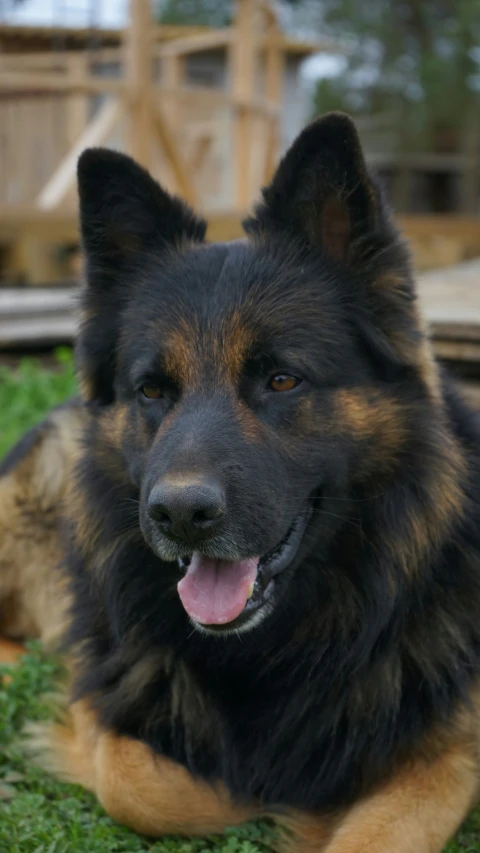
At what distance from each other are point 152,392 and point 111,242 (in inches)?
25.7

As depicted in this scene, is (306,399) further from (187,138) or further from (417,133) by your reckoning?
(417,133)

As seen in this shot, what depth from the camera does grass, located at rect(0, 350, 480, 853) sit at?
2.88 metres

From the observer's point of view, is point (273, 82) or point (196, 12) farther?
point (196, 12)

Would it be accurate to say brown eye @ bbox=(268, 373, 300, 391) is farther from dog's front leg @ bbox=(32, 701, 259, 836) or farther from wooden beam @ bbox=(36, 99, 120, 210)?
wooden beam @ bbox=(36, 99, 120, 210)

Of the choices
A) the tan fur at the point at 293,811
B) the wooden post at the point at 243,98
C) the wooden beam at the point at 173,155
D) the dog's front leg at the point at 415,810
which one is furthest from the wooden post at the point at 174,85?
the dog's front leg at the point at 415,810

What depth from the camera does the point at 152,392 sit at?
3.17 meters

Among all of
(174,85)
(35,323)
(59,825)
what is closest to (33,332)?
(35,323)

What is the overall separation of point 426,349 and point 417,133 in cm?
2087

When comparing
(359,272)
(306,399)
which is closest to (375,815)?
(306,399)

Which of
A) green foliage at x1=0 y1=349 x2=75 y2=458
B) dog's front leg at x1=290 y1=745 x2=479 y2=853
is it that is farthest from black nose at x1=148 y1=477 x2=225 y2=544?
green foliage at x1=0 y1=349 x2=75 y2=458

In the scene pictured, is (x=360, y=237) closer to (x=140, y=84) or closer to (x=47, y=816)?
(x=47, y=816)

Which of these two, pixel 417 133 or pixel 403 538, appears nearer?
pixel 403 538

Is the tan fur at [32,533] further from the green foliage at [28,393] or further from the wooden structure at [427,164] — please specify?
the wooden structure at [427,164]

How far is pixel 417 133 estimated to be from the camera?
74.4 ft
